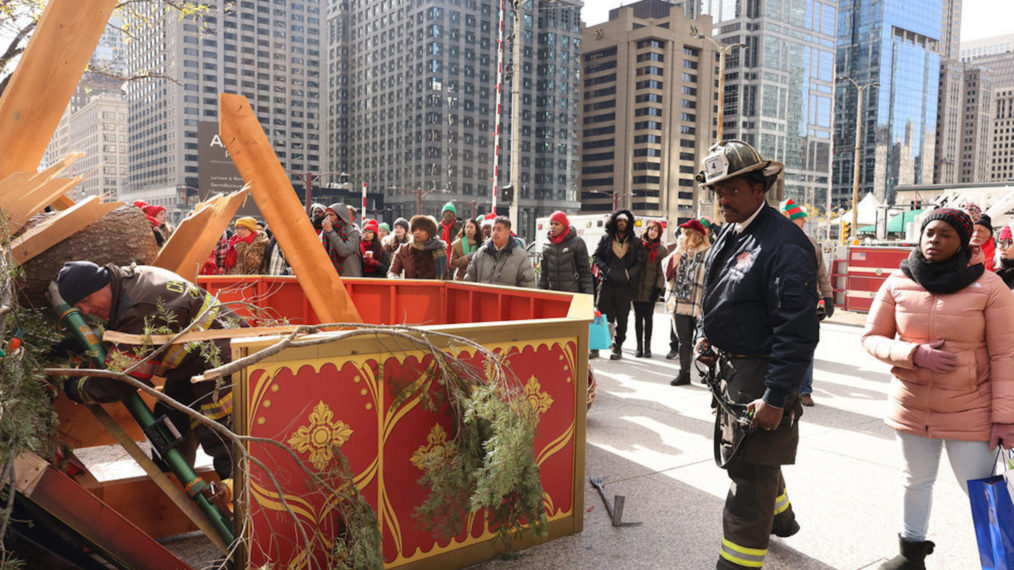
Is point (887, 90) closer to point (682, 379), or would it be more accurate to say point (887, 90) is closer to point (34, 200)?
point (682, 379)

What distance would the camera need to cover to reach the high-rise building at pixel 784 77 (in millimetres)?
94494

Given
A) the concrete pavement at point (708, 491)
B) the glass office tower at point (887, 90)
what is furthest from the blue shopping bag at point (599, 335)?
the glass office tower at point (887, 90)

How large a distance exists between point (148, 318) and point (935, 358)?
373 centimetres

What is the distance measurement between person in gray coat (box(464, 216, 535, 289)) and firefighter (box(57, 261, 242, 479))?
14.3 ft

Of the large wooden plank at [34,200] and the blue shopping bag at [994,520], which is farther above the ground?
the large wooden plank at [34,200]

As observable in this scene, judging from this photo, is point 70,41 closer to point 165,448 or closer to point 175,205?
point 165,448

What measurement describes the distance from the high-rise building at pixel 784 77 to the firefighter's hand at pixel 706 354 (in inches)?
3786

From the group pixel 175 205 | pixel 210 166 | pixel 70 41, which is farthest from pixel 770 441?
pixel 175 205

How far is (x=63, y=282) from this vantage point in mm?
3195

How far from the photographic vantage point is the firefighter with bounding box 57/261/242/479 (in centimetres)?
320

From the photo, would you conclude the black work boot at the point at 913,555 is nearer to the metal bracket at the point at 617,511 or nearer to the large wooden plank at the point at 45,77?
the metal bracket at the point at 617,511

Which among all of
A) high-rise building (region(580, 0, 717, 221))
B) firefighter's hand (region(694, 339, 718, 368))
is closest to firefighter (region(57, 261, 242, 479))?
firefighter's hand (region(694, 339, 718, 368))

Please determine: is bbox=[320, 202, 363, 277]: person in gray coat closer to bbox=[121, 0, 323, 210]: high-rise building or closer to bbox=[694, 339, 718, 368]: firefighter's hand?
bbox=[694, 339, 718, 368]: firefighter's hand

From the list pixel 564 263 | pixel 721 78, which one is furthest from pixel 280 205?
pixel 721 78
